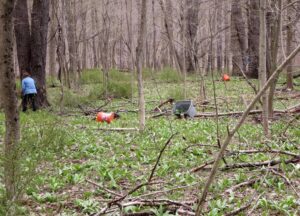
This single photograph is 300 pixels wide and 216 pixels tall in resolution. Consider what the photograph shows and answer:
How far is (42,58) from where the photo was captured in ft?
42.8

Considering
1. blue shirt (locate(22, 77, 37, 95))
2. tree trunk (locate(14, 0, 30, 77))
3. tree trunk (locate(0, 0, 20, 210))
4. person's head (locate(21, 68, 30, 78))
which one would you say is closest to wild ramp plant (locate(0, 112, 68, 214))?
tree trunk (locate(0, 0, 20, 210))

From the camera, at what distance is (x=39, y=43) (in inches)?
508

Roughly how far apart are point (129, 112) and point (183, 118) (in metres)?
2.34

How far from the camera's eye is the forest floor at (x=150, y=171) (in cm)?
392

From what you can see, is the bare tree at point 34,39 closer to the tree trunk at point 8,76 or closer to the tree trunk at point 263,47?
the tree trunk at point 263,47

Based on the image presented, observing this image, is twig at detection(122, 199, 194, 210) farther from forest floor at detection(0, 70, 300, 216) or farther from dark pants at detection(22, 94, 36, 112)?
dark pants at detection(22, 94, 36, 112)

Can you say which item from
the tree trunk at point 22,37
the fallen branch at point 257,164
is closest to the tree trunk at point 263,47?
the fallen branch at point 257,164

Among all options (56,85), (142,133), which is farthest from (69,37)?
(142,133)

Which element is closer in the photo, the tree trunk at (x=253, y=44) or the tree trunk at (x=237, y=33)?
the tree trunk at (x=253, y=44)

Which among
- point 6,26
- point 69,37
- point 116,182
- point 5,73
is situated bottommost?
point 116,182

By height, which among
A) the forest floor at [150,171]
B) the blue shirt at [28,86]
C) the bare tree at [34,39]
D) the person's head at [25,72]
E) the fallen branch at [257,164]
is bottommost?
the forest floor at [150,171]

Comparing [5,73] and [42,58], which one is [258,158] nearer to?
[5,73]

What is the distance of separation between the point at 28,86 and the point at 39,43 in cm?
158

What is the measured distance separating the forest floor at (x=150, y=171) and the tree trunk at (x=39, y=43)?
408 cm
